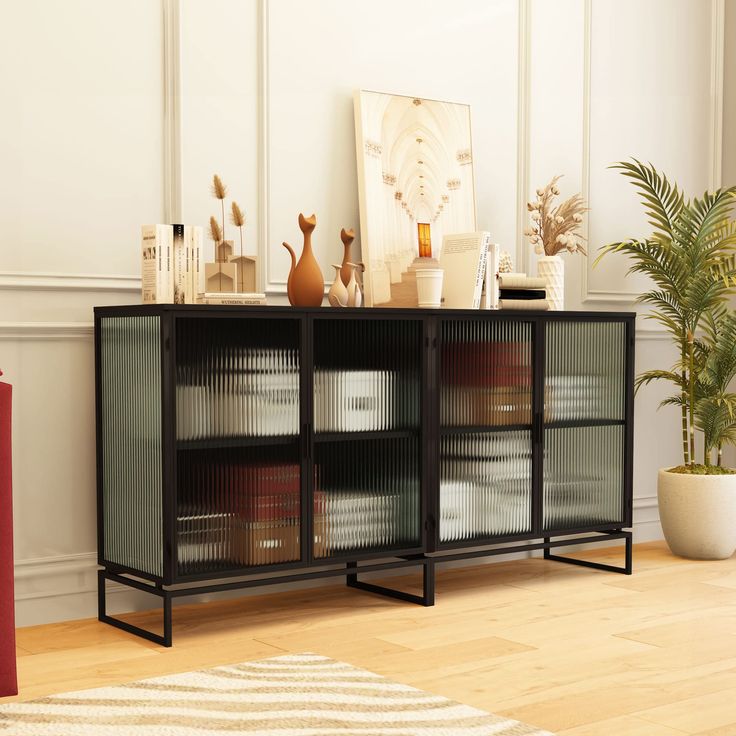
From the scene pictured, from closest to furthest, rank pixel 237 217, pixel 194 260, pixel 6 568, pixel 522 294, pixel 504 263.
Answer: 1. pixel 6 568
2. pixel 194 260
3. pixel 237 217
4. pixel 522 294
5. pixel 504 263

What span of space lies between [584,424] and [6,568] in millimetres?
2363

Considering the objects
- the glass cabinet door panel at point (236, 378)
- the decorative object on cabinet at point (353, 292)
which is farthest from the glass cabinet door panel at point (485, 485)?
the glass cabinet door panel at point (236, 378)

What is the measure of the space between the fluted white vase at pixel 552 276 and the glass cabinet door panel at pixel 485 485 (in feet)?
2.15

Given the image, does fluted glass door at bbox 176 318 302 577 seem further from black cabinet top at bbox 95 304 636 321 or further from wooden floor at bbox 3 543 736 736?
wooden floor at bbox 3 543 736 736

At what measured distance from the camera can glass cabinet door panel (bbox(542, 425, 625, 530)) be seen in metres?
4.07

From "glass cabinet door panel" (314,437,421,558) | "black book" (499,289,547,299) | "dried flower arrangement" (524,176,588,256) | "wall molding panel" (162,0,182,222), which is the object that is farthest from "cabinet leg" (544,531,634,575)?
"wall molding panel" (162,0,182,222)

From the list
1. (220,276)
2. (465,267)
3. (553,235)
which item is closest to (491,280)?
(465,267)

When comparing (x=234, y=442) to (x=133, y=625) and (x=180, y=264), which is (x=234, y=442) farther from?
(x=133, y=625)

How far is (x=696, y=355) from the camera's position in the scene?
15.6 ft

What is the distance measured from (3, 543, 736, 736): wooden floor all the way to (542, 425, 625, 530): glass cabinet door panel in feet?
0.83

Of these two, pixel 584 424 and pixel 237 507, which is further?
pixel 584 424

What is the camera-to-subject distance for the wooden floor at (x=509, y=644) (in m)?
2.65

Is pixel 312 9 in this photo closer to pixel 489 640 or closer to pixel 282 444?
pixel 282 444

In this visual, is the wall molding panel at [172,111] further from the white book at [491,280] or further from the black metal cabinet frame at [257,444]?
the white book at [491,280]
